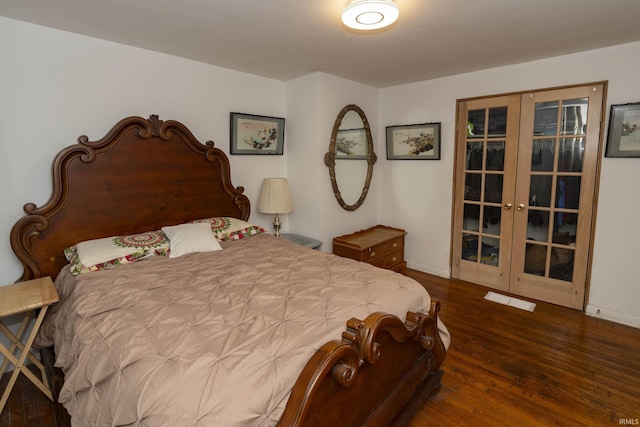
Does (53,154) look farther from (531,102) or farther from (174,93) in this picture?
(531,102)

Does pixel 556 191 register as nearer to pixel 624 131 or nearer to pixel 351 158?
pixel 624 131

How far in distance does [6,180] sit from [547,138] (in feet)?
14.1

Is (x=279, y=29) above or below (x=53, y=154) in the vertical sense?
above

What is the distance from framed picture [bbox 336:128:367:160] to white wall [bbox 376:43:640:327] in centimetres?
36

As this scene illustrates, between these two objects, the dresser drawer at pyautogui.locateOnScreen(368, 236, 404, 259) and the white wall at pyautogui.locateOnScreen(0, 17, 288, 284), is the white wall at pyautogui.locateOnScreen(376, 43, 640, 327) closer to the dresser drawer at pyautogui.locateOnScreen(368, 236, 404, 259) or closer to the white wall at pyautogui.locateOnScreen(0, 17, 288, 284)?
the dresser drawer at pyautogui.locateOnScreen(368, 236, 404, 259)

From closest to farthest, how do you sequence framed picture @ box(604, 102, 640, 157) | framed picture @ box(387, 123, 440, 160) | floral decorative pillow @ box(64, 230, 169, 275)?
1. floral decorative pillow @ box(64, 230, 169, 275)
2. framed picture @ box(604, 102, 640, 157)
3. framed picture @ box(387, 123, 440, 160)

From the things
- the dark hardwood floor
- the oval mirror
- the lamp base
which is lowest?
the dark hardwood floor

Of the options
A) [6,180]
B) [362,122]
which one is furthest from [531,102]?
[6,180]

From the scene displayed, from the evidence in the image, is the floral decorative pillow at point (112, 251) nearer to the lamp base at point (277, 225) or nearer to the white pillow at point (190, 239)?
the white pillow at point (190, 239)

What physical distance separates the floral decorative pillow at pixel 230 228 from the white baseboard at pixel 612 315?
10.1ft

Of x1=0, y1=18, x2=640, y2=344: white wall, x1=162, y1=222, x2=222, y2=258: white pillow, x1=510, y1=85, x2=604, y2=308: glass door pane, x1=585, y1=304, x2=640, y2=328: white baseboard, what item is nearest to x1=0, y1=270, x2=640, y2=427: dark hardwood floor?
x1=585, y1=304, x2=640, y2=328: white baseboard

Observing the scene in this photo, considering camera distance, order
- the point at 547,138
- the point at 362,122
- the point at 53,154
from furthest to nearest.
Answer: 1. the point at 362,122
2. the point at 547,138
3. the point at 53,154

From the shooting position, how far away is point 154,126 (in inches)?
106

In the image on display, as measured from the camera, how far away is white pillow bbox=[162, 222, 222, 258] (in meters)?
2.49
